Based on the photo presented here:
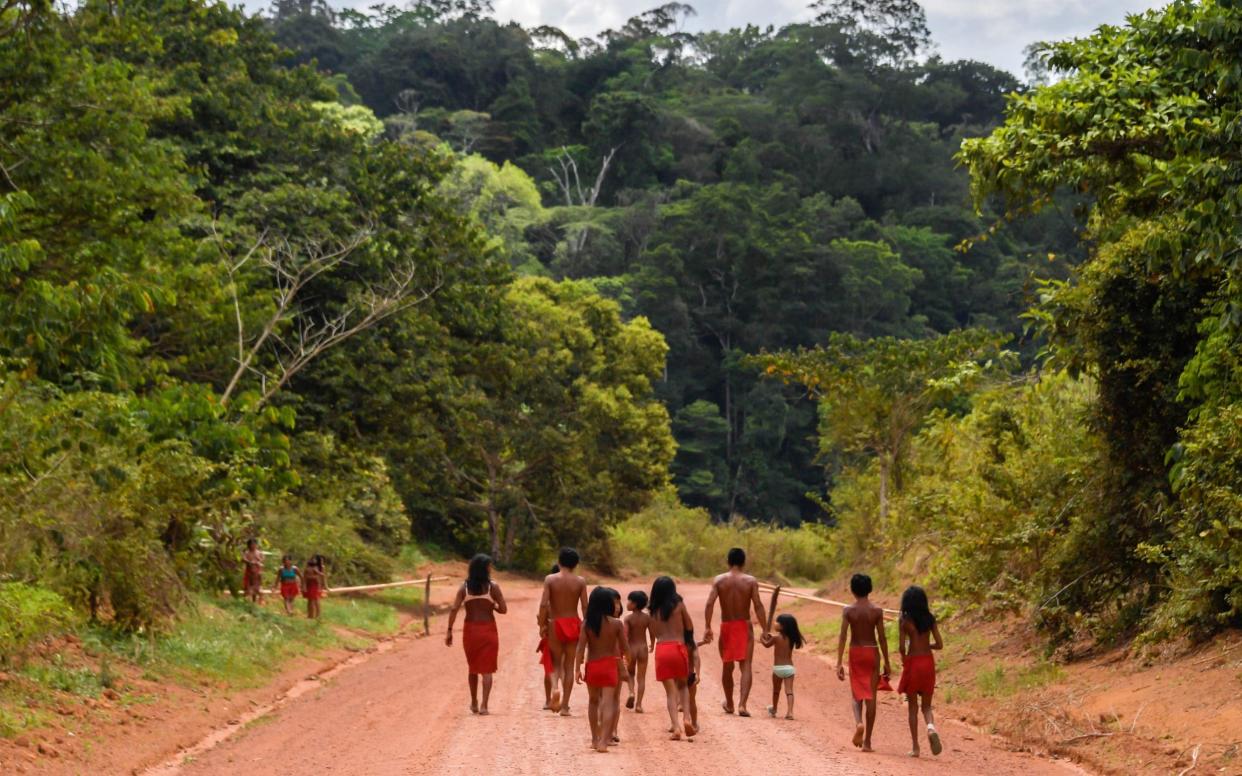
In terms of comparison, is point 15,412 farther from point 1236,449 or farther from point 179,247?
point 1236,449

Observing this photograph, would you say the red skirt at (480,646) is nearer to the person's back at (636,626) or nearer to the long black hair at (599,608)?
the person's back at (636,626)

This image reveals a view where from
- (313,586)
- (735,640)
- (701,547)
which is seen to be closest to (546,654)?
(735,640)

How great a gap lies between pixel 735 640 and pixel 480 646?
2.61 m

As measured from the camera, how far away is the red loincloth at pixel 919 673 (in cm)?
1220

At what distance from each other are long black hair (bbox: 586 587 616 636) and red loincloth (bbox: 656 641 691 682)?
64 centimetres

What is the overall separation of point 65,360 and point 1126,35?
12.9 meters

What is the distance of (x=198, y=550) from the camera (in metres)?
20.7

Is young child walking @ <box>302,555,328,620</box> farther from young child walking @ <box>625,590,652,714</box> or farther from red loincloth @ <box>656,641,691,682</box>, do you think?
red loincloth @ <box>656,641,691,682</box>

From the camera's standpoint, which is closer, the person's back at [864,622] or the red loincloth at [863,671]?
the red loincloth at [863,671]

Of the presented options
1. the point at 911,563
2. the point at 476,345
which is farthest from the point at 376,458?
the point at 911,563

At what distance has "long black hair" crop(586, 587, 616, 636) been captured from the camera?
1207cm

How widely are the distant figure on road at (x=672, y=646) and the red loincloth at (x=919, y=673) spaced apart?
195 cm

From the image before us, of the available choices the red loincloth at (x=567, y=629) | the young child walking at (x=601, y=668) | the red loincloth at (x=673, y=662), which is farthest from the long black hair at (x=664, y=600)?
the red loincloth at (x=567, y=629)

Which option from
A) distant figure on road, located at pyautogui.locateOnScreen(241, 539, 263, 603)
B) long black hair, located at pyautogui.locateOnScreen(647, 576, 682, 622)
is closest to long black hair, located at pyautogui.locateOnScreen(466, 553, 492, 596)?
long black hair, located at pyautogui.locateOnScreen(647, 576, 682, 622)
